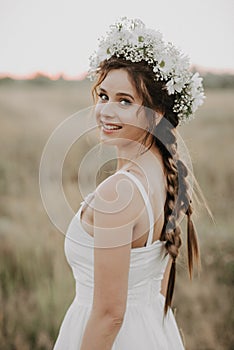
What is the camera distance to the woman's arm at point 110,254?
1.48m

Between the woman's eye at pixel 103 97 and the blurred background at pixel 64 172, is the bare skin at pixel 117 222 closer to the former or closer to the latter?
the woman's eye at pixel 103 97

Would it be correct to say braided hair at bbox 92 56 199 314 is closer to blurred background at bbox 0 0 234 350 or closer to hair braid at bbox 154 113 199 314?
hair braid at bbox 154 113 199 314

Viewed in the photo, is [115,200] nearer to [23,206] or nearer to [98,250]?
[98,250]

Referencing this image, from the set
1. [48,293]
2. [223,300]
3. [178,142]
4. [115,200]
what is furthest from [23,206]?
[115,200]

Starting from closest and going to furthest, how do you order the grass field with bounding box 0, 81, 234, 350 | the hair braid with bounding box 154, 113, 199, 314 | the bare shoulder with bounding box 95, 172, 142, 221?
the bare shoulder with bounding box 95, 172, 142, 221, the hair braid with bounding box 154, 113, 199, 314, the grass field with bounding box 0, 81, 234, 350

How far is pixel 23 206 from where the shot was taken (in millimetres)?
6148

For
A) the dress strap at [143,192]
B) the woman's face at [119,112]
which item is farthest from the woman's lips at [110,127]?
the dress strap at [143,192]

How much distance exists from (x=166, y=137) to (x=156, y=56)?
0.29m

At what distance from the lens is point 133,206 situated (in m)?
1.51

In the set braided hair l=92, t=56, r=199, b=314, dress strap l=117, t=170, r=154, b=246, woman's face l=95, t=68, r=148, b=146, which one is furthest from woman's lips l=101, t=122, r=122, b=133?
dress strap l=117, t=170, r=154, b=246

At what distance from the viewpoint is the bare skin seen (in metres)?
1.48

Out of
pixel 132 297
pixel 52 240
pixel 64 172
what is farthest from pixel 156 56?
pixel 64 172

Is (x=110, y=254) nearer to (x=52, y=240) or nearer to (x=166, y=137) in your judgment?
(x=166, y=137)

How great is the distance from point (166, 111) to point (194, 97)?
0.17 metres
